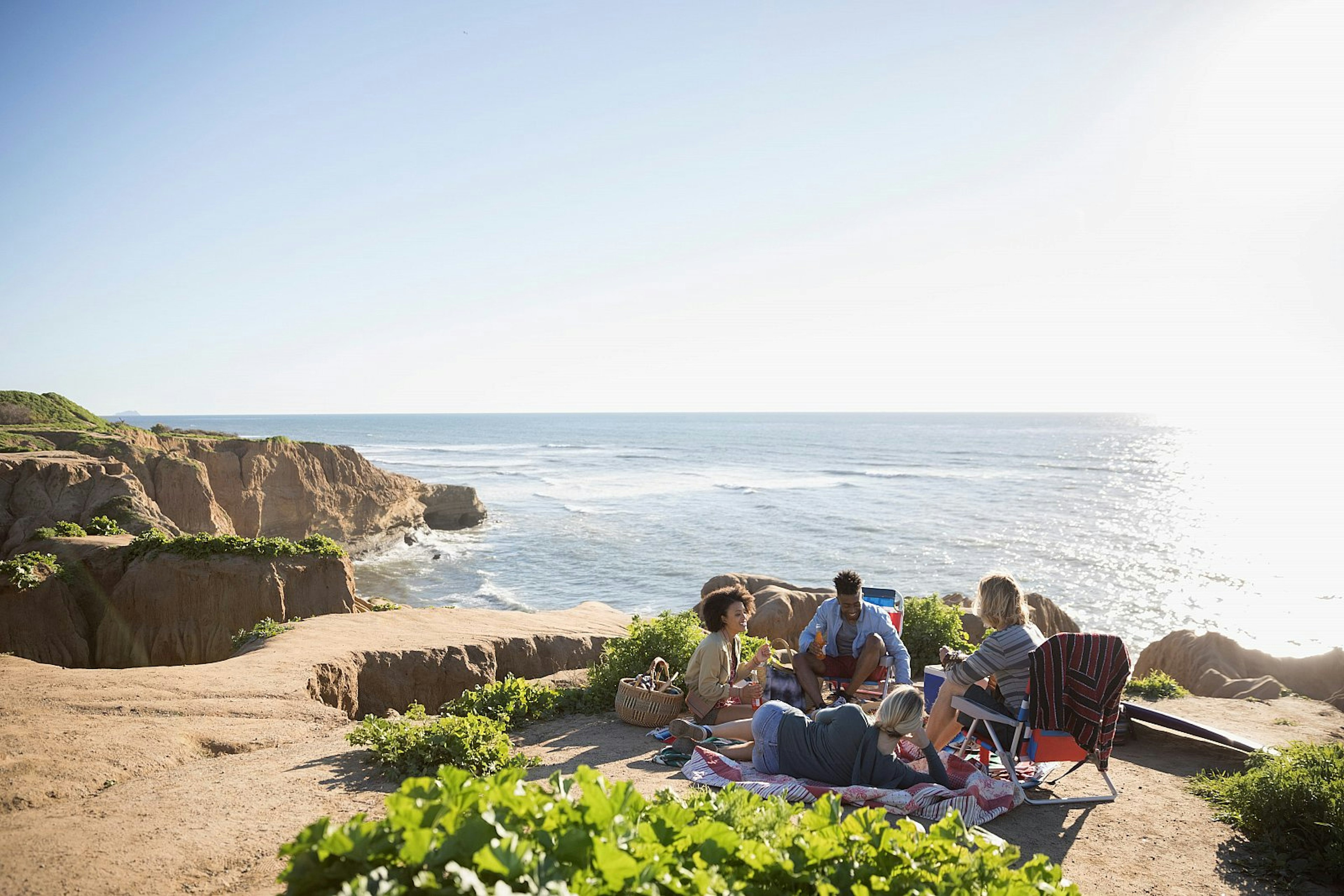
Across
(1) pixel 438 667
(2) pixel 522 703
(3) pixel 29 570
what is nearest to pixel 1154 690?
(2) pixel 522 703

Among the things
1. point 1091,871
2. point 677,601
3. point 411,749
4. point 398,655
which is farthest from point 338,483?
point 1091,871

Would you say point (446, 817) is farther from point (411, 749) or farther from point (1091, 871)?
point (1091, 871)

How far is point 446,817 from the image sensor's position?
2.05 m

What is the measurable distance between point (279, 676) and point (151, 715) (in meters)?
1.32

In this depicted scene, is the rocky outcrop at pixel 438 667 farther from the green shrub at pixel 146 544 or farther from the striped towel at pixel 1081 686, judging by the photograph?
the striped towel at pixel 1081 686

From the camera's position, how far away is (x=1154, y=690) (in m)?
9.05

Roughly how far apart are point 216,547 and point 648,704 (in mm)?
7858

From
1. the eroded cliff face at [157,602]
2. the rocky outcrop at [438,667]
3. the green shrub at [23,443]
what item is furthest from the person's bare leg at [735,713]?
the green shrub at [23,443]

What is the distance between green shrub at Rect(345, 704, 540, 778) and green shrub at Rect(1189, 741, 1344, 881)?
15.9 feet

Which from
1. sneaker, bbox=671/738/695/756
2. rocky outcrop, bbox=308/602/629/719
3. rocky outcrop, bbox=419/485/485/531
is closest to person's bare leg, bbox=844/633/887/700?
sneaker, bbox=671/738/695/756

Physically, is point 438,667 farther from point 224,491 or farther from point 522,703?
point 224,491

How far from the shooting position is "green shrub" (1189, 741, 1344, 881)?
443 centimetres

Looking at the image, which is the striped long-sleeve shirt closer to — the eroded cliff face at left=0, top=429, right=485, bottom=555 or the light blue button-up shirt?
the light blue button-up shirt

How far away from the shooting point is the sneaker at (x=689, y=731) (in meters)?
6.02
